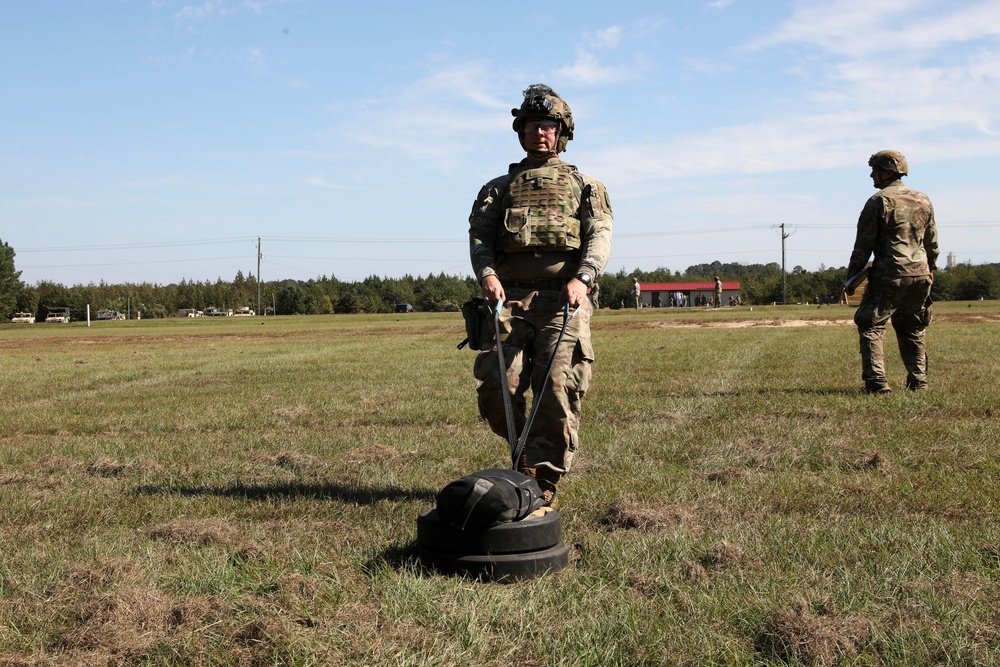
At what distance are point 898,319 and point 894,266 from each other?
2.20 ft

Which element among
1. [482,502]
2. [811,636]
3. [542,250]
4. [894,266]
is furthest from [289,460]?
[894,266]

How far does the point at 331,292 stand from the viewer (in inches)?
5522

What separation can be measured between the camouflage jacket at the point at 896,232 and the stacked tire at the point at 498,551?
7849 mm

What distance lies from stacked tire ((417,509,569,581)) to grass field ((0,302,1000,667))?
0.24 feet

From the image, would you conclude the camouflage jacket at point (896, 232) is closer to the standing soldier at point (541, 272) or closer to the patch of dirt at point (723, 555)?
the standing soldier at point (541, 272)

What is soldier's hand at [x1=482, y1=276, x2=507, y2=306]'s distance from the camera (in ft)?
16.9

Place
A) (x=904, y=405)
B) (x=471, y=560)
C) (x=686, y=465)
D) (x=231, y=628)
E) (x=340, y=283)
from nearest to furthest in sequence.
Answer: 1. (x=231, y=628)
2. (x=471, y=560)
3. (x=686, y=465)
4. (x=904, y=405)
5. (x=340, y=283)

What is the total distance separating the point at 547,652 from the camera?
3.04 metres

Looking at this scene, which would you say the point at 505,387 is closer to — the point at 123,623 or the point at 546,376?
the point at 546,376

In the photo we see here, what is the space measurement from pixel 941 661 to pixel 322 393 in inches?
397

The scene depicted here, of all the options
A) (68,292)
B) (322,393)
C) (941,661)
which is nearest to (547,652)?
(941,661)

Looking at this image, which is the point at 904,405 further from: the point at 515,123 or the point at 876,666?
the point at 876,666

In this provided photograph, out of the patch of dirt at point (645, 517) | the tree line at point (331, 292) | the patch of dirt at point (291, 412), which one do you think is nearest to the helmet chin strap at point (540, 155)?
the patch of dirt at point (645, 517)

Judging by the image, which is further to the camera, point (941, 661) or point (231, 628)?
point (231, 628)
